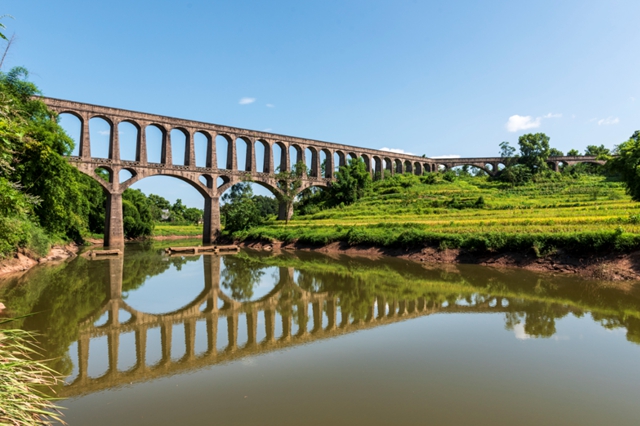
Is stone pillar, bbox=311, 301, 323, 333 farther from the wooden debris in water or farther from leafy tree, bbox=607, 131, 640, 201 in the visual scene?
the wooden debris in water

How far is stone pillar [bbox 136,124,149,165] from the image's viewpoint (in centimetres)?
3694

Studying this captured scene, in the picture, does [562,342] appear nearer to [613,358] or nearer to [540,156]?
[613,358]

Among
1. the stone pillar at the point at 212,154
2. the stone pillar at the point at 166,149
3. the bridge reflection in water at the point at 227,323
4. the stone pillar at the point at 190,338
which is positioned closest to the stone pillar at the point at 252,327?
the bridge reflection in water at the point at 227,323

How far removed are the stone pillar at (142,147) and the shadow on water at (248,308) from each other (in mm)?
19175

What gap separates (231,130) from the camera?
43.7 m

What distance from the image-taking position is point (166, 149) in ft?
128

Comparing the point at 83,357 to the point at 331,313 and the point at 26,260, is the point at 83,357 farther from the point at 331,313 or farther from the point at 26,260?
the point at 26,260

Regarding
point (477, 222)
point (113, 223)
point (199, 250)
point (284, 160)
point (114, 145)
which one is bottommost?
point (199, 250)

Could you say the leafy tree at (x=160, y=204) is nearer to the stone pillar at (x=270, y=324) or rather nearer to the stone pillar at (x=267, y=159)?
the stone pillar at (x=267, y=159)

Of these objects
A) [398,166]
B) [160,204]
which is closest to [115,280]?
[398,166]

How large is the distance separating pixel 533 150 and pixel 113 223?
65.7 m

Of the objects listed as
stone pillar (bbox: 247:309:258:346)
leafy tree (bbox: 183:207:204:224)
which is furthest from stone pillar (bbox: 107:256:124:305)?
leafy tree (bbox: 183:207:204:224)

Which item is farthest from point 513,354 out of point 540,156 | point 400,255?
point 540,156

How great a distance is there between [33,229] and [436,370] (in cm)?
2187
